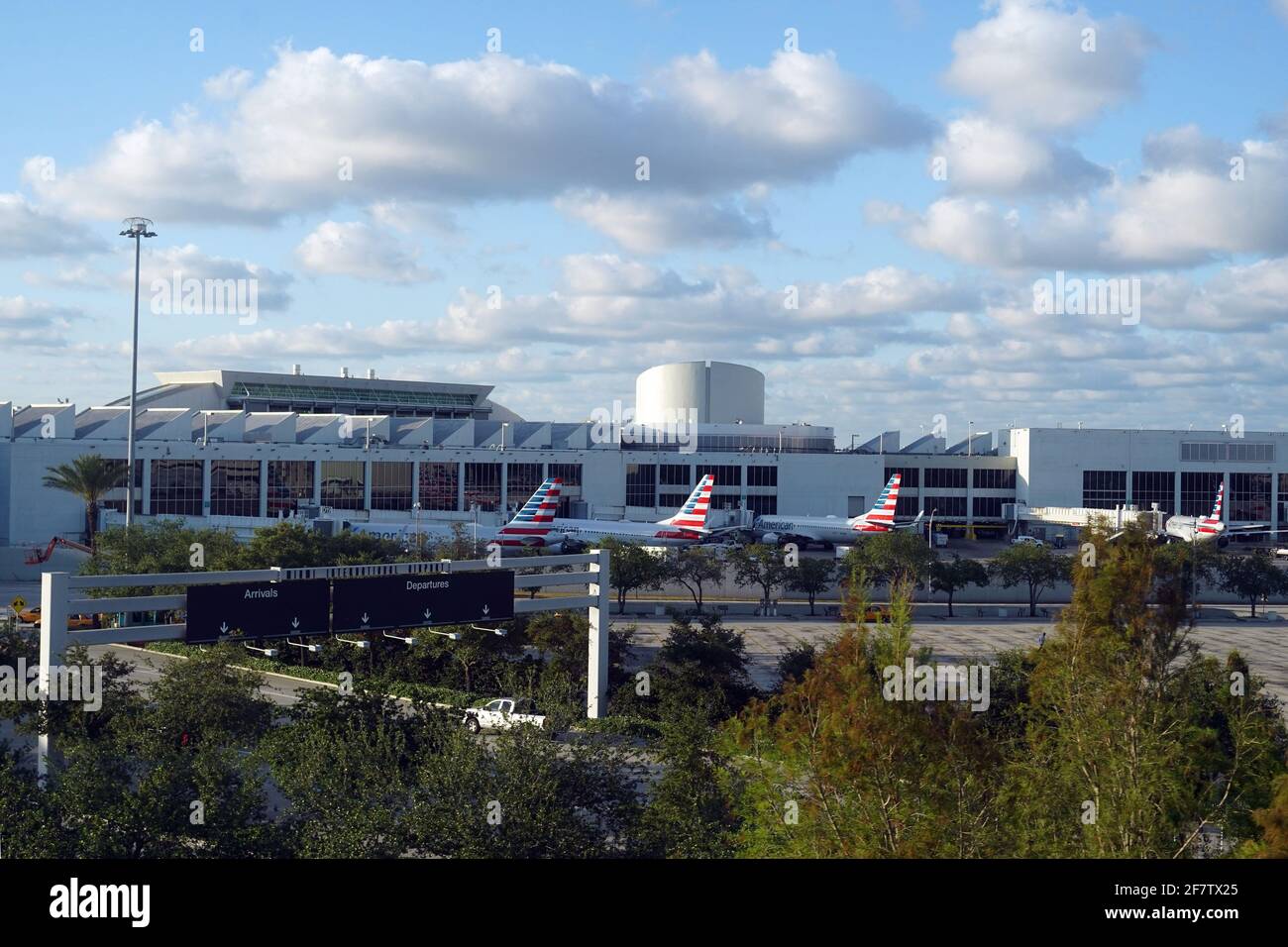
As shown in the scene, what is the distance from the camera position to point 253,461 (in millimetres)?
92750

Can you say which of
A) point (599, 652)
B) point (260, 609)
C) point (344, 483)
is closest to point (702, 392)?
point (344, 483)

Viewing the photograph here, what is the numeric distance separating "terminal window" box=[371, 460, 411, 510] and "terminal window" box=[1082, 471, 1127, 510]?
199 ft

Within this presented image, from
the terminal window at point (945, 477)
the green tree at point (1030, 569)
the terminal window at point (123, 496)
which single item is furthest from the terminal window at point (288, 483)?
the terminal window at point (945, 477)

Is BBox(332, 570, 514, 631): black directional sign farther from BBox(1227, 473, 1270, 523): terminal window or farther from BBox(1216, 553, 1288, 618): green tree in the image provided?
BBox(1227, 473, 1270, 523): terminal window

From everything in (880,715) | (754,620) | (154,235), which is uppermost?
(154,235)

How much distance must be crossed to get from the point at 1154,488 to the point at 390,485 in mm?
68634

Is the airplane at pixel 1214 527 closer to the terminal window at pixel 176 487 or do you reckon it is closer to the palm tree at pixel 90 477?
the palm tree at pixel 90 477

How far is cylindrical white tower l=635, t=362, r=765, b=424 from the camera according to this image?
132m

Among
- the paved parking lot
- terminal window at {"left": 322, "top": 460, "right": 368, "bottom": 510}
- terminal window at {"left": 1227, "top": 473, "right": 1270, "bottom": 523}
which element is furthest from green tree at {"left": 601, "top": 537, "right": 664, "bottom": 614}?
terminal window at {"left": 1227, "top": 473, "right": 1270, "bottom": 523}

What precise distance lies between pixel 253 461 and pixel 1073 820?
285ft

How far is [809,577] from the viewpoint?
6328cm
